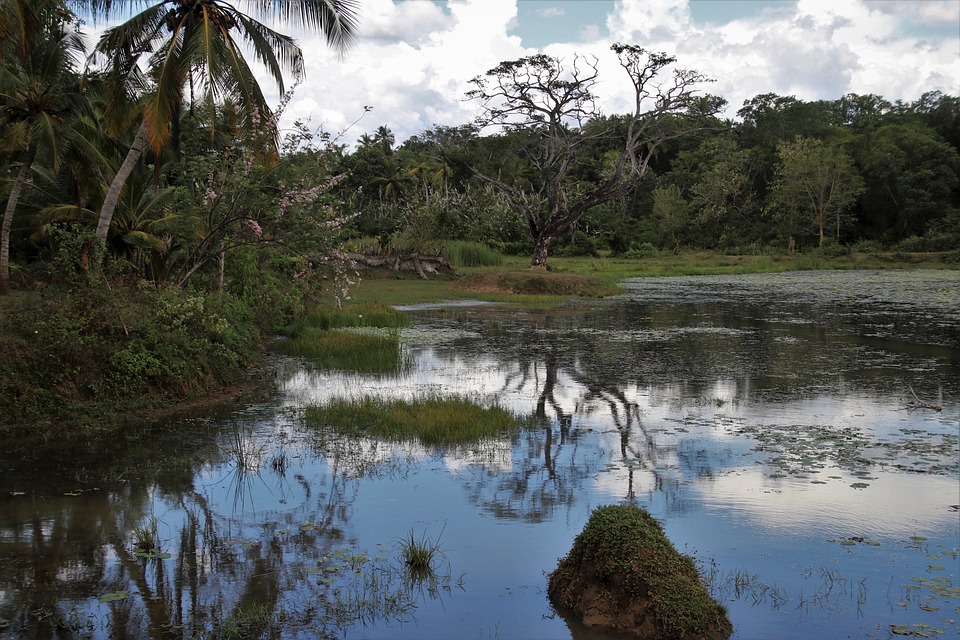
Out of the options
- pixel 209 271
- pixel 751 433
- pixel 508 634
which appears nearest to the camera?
pixel 508 634

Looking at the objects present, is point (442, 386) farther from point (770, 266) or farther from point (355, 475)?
point (770, 266)

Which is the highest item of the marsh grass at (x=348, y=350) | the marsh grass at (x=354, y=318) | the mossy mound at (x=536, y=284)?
the mossy mound at (x=536, y=284)

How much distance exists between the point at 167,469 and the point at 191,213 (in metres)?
7.49

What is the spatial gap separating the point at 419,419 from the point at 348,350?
18.5 feet

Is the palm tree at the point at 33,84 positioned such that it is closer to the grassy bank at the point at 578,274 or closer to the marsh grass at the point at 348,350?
the marsh grass at the point at 348,350

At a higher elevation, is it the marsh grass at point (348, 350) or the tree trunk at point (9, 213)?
the tree trunk at point (9, 213)

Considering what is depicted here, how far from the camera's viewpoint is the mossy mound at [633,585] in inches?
171

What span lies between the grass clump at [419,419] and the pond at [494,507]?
282 mm

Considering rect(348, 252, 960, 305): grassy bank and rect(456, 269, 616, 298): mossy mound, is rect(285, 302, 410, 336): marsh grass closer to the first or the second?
rect(348, 252, 960, 305): grassy bank

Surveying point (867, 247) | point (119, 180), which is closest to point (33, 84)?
point (119, 180)

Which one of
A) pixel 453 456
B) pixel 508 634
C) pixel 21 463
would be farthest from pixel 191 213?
pixel 508 634

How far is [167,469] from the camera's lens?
7383mm

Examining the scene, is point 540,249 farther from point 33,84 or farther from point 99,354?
point 99,354

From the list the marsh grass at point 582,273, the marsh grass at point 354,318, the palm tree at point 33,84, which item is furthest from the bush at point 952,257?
the palm tree at point 33,84
